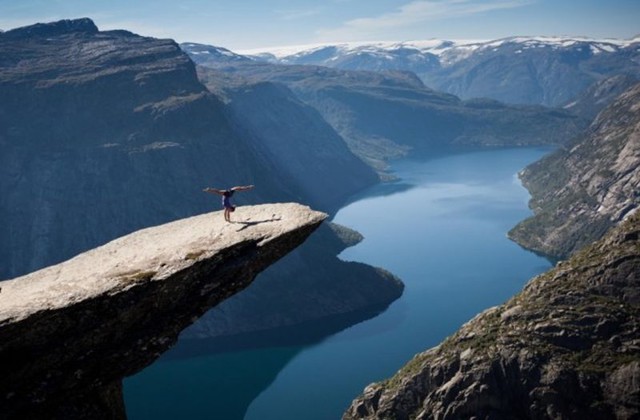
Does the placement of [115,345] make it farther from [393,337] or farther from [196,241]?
[393,337]

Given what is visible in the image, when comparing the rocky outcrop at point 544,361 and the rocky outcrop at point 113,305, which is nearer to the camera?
the rocky outcrop at point 113,305

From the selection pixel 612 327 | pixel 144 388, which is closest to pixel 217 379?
pixel 144 388

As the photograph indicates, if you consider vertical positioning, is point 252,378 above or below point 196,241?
below

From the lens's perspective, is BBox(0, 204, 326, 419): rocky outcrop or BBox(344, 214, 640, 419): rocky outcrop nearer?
BBox(0, 204, 326, 419): rocky outcrop

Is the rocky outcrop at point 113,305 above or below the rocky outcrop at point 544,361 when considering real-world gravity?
above

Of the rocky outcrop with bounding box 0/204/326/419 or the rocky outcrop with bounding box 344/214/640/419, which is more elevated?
the rocky outcrop with bounding box 0/204/326/419
